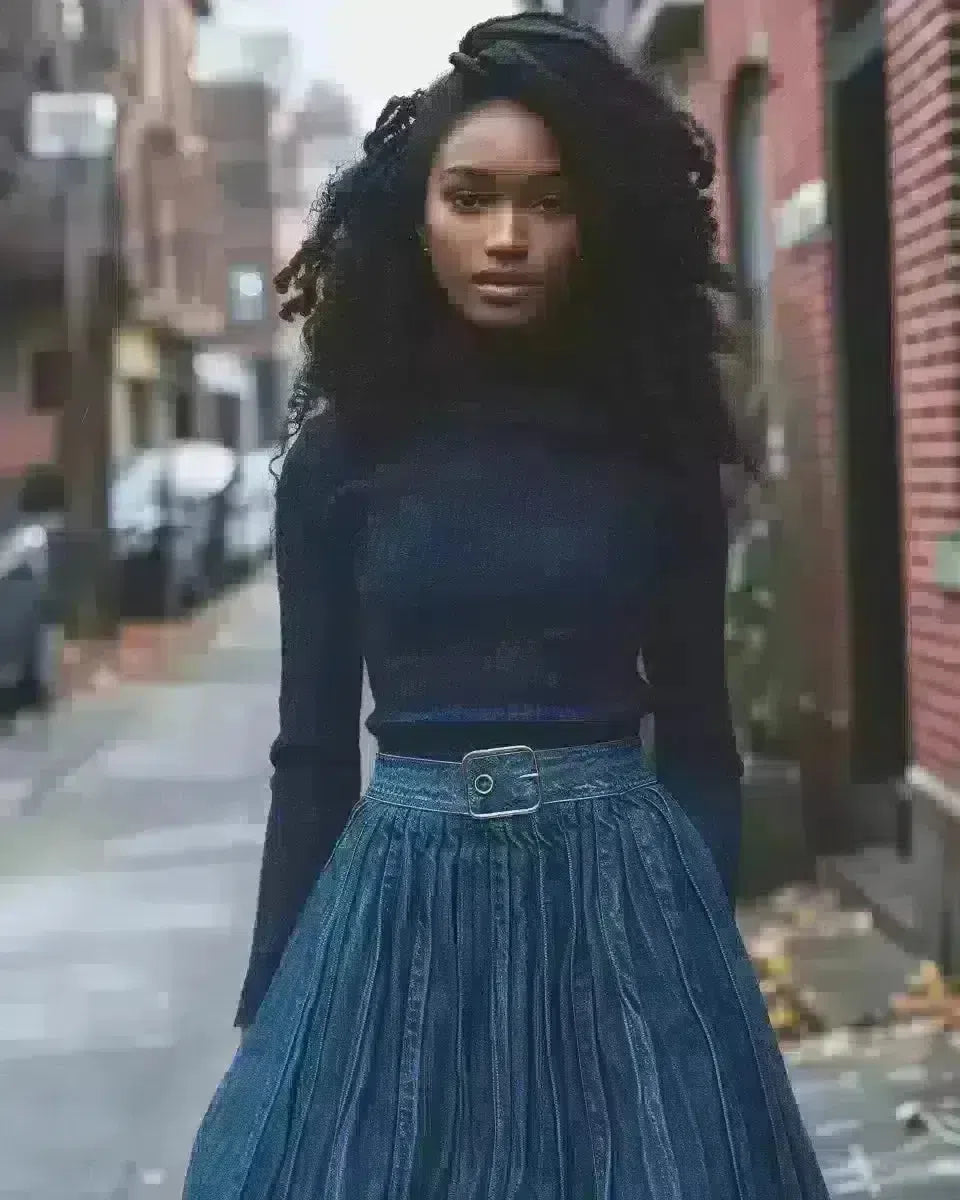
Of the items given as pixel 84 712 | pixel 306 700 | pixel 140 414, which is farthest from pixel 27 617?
pixel 306 700

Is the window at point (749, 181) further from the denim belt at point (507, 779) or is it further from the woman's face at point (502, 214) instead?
the denim belt at point (507, 779)

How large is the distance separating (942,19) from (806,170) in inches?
50.7

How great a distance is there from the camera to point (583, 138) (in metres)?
1.78

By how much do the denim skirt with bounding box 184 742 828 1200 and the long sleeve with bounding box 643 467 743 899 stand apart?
92 mm

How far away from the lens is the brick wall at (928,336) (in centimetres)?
438

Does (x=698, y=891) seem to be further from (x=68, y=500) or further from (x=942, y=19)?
(x=68, y=500)

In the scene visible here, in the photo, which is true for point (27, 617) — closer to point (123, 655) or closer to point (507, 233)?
point (123, 655)

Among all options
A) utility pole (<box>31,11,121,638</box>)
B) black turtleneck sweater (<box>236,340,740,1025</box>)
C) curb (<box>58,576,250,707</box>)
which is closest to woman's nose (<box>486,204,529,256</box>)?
black turtleneck sweater (<box>236,340,740,1025</box>)

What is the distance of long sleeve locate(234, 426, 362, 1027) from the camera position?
6.04 ft

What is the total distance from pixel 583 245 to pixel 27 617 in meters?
4.32

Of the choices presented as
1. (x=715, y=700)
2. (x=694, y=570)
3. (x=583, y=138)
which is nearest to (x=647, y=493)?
(x=694, y=570)

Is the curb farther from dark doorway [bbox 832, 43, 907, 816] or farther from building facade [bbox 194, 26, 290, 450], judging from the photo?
dark doorway [bbox 832, 43, 907, 816]

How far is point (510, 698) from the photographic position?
69.4 inches

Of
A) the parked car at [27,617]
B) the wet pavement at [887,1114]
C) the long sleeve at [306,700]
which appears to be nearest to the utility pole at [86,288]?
the parked car at [27,617]
